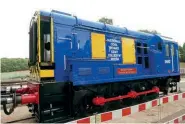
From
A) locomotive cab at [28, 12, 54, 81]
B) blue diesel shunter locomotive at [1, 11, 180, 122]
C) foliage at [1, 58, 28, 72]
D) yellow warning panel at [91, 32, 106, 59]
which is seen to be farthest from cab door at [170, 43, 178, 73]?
foliage at [1, 58, 28, 72]

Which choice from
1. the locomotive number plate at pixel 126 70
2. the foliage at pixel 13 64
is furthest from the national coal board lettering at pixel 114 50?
the foliage at pixel 13 64

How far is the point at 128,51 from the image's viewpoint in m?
10.9

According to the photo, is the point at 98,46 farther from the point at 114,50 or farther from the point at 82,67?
the point at 82,67

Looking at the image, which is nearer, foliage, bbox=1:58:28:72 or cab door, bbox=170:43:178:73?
cab door, bbox=170:43:178:73

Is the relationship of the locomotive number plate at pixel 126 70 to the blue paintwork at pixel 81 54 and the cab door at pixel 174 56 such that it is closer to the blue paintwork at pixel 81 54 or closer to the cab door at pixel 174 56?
the blue paintwork at pixel 81 54

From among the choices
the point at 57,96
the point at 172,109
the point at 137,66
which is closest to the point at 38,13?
the point at 57,96

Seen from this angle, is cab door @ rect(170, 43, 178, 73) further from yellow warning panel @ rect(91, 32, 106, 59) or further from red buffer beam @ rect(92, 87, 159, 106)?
yellow warning panel @ rect(91, 32, 106, 59)

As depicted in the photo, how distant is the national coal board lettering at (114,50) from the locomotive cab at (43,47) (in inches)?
110

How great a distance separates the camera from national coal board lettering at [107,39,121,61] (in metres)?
9.92

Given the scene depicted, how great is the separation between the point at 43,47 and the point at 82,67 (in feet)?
4.78

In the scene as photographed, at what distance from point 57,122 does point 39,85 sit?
1.26 metres

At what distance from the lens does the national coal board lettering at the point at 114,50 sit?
9.92 meters

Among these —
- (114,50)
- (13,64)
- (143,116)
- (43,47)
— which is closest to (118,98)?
(143,116)

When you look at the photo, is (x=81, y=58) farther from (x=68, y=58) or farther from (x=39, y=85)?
(x=39, y=85)
